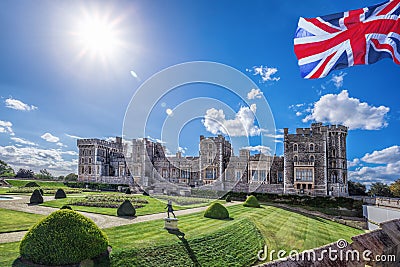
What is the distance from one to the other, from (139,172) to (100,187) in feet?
29.3

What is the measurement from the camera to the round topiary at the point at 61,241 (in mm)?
7652

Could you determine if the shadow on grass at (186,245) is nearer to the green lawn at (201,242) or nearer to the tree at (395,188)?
the green lawn at (201,242)

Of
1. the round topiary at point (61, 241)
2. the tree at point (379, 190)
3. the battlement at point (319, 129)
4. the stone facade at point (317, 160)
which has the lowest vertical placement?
the tree at point (379, 190)

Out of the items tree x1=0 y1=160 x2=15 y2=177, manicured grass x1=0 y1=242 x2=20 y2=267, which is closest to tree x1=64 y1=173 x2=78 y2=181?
tree x1=0 y1=160 x2=15 y2=177

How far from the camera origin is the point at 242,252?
12000mm

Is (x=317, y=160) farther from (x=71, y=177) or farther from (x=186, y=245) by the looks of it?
(x=71, y=177)

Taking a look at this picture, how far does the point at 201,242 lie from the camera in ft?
37.7

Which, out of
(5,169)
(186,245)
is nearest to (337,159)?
(186,245)

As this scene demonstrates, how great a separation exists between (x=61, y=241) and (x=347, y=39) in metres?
9.31

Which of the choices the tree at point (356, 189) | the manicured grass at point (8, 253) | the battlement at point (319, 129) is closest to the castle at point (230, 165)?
the battlement at point (319, 129)

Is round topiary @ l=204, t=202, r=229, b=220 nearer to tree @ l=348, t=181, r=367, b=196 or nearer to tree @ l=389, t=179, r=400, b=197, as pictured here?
tree @ l=348, t=181, r=367, b=196

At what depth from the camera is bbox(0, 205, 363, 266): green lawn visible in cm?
933

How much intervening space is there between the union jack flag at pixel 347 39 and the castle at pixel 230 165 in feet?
93.7

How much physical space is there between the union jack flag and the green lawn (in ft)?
23.9
